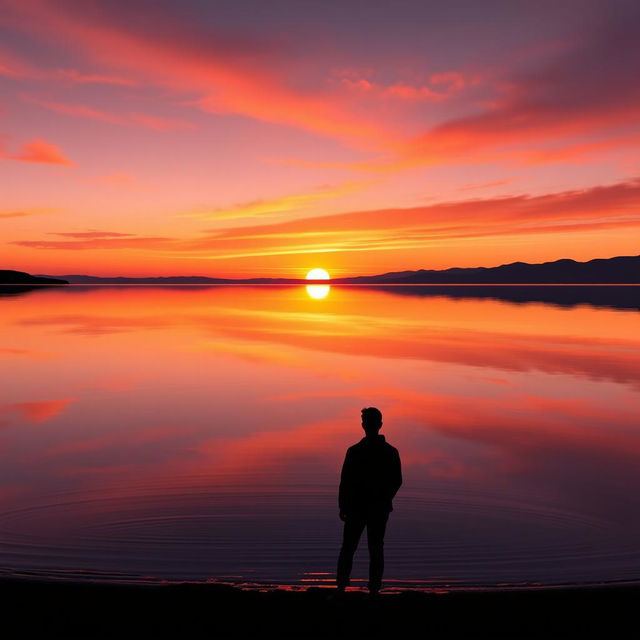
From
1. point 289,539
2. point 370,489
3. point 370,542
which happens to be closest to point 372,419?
point 370,489

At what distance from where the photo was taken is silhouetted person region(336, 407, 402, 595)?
7.36m

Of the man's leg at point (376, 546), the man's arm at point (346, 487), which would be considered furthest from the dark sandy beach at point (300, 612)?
the man's arm at point (346, 487)

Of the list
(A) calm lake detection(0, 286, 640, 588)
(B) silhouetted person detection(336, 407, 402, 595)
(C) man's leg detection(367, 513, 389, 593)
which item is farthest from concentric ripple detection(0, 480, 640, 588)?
(B) silhouetted person detection(336, 407, 402, 595)

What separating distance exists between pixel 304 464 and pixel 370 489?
25.1 feet

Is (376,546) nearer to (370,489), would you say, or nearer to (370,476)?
(370,489)

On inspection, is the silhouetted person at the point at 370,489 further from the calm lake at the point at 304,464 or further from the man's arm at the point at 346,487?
the calm lake at the point at 304,464

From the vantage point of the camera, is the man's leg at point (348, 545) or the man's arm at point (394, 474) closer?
the man's arm at point (394, 474)

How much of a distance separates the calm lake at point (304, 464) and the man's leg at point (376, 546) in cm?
126

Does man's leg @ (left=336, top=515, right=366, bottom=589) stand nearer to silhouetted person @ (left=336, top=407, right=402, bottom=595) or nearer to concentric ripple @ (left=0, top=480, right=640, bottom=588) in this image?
silhouetted person @ (left=336, top=407, right=402, bottom=595)

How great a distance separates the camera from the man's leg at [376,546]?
7.56m

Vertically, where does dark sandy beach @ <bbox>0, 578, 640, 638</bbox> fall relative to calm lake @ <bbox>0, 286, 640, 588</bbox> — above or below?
above

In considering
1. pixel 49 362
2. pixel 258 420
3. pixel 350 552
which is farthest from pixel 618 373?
pixel 49 362

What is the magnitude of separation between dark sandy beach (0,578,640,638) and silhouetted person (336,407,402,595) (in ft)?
1.74

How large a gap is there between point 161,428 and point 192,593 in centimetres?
1143
